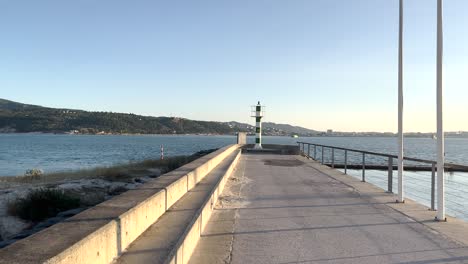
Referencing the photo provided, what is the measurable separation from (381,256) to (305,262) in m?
1.12

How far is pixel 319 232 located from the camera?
729 cm

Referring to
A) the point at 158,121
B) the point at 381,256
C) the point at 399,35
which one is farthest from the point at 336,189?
the point at 158,121

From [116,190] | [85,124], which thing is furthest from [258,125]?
[85,124]

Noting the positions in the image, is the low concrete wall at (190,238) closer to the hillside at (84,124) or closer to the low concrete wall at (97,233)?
the low concrete wall at (97,233)

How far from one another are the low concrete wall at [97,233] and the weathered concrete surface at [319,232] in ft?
2.99

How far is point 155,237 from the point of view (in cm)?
548

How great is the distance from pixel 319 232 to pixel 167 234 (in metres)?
2.87

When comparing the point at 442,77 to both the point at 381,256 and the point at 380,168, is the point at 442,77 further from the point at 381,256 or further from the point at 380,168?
the point at 380,168

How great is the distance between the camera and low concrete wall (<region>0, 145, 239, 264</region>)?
352cm

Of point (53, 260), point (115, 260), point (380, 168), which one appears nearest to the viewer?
point (53, 260)

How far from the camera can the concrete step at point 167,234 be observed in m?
4.66

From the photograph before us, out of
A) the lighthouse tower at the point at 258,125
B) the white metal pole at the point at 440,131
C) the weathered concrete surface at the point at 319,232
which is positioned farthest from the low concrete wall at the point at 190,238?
the lighthouse tower at the point at 258,125

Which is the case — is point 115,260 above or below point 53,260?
below

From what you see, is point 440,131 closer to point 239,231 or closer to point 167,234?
point 239,231
